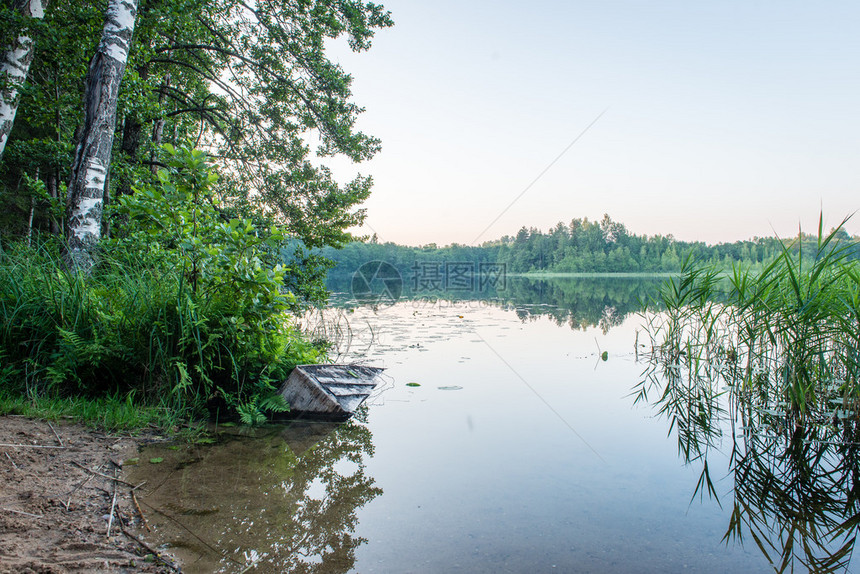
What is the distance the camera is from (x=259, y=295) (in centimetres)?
394

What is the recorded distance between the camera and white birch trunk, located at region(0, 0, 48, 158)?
5496 millimetres

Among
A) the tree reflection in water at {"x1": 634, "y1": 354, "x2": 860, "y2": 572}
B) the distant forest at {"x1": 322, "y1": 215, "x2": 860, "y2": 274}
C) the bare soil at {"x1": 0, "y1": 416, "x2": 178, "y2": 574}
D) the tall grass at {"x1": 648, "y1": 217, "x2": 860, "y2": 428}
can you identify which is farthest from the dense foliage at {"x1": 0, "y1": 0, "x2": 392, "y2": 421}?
the distant forest at {"x1": 322, "y1": 215, "x2": 860, "y2": 274}

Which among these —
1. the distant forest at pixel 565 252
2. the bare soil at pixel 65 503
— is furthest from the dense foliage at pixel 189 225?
the distant forest at pixel 565 252

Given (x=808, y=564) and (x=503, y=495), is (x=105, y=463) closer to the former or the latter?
(x=503, y=495)

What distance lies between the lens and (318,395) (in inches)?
170

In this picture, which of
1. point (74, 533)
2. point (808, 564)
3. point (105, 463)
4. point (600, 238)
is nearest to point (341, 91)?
point (105, 463)

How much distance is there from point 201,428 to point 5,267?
2.27m

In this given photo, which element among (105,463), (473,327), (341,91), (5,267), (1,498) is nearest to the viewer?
(1,498)

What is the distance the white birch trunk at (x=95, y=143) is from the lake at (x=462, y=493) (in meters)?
2.76

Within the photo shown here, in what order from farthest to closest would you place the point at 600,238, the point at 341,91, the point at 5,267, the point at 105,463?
the point at 600,238 → the point at 341,91 → the point at 5,267 → the point at 105,463

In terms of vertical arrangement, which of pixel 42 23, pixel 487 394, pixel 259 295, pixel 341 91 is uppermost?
pixel 341 91

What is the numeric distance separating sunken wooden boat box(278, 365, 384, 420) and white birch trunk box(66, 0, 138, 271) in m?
2.40

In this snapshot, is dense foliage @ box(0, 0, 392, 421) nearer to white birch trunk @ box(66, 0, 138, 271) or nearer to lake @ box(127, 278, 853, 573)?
white birch trunk @ box(66, 0, 138, 271)

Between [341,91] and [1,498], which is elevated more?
[341,91]
